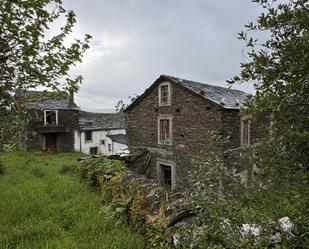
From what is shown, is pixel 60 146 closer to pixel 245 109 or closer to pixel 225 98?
pixel 225 98

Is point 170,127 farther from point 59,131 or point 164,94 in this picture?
point 59,131

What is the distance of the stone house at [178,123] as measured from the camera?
46.1 ft

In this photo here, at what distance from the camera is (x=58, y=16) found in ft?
19.7

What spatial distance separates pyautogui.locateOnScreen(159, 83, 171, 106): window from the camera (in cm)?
1639

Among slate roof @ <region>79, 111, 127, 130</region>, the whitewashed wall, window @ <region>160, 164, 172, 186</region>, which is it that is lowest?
window @ <region>160, 164, 172, 186</region>

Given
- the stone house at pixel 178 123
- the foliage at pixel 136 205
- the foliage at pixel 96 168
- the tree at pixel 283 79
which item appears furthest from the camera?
the stone house at pixel 178 123

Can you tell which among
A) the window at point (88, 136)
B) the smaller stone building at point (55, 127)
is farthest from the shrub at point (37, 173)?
the window at point (88, 136)

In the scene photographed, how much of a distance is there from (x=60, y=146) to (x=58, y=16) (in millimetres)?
25658

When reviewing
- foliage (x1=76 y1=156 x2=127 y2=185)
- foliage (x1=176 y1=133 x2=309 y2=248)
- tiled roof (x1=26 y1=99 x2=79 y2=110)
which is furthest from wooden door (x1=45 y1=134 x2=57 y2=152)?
foliage (x1=176 y1=133 x2=309 y2=248)

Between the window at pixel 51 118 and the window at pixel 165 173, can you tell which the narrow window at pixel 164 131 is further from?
the window at pixel 51 118

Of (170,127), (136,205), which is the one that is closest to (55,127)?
(170,127)

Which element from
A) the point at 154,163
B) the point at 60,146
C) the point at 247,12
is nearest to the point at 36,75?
the point at 247,12

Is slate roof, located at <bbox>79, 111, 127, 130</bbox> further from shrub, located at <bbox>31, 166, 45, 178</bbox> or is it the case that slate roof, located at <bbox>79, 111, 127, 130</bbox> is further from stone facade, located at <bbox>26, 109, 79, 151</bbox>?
shrub, located at <bbox>31, 166, 45, 178</bbox>

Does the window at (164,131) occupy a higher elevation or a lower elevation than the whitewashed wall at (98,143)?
higher
